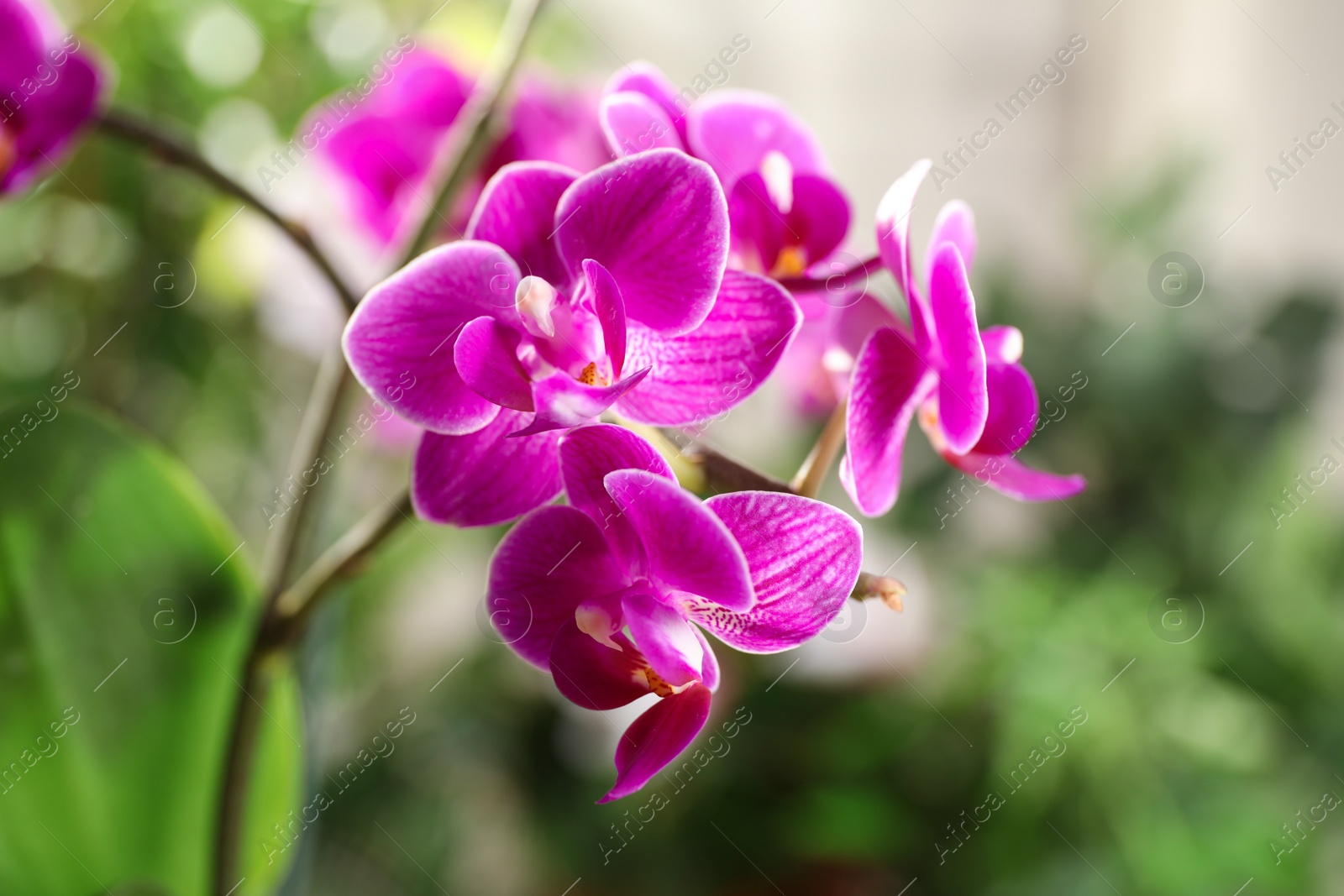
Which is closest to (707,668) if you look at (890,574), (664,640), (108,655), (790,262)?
(664,640)

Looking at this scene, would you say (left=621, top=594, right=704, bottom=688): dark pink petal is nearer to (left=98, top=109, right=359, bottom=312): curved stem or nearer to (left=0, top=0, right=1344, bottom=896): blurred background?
(left=98, top=109, right=359, bottom=312): curved stem

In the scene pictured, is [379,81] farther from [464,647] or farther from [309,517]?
[464,647]

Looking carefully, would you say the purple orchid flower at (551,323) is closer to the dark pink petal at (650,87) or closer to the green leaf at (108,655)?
the dark pink petal at (650,87)

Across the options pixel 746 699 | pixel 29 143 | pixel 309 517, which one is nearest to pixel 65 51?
pixel 29 143

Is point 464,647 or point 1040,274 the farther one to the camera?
point 1040,274

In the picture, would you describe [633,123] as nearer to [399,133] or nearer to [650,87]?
[650,87]

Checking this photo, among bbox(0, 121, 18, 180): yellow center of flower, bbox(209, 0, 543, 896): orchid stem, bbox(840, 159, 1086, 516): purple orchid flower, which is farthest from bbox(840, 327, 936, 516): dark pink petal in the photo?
bbox(0, 121, 18, 180): yellow center of flower
